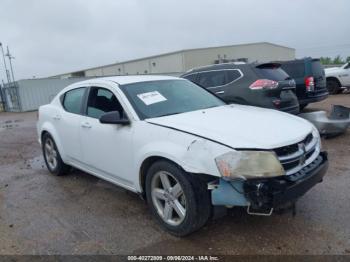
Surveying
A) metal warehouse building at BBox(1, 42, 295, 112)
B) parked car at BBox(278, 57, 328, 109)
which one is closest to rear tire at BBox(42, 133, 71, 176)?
parked car at BBox(278, 57, 328, 109)

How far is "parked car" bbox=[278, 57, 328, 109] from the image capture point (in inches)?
380

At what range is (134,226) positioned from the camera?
3.57 m

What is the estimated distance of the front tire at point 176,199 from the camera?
2.96 m

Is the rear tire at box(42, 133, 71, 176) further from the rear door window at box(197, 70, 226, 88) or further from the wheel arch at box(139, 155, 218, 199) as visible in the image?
the rear door window at box(197, 70, 226, 88)

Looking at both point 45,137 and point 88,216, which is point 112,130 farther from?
point 45,137

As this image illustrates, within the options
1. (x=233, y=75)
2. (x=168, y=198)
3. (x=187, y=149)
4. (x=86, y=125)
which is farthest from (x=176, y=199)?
(x=233, y=75)

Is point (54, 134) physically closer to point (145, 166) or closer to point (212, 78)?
point (145, 166)

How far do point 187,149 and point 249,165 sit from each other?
0.58 metres

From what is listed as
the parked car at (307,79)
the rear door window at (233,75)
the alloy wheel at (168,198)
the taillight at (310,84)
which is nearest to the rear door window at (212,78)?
the rear door window at (233,75)

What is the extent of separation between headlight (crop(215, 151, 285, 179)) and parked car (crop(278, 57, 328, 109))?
760 centimetres

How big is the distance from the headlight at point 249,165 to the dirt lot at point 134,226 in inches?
31.1

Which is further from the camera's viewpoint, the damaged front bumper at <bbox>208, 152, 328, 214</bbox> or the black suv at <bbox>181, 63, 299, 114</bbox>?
the black suv at <bbox>181, 63, 299, 114</bbox>

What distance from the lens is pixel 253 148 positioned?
280 cm

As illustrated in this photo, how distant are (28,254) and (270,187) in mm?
2366
